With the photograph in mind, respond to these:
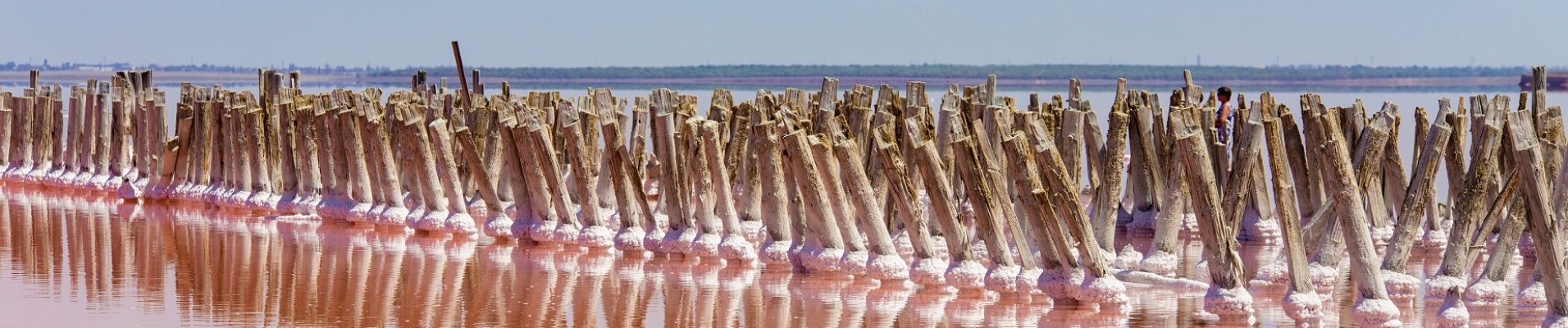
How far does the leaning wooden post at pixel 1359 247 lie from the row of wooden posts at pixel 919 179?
0.04 ft

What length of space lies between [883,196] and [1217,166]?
7.93 feet

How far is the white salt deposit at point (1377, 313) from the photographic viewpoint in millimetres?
9484

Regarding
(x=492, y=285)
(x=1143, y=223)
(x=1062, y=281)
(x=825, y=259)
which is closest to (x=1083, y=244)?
(x=1062, y=281)

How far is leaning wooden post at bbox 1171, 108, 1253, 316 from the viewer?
9.52 m

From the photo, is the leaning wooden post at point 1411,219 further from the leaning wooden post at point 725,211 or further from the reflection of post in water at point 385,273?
the reflection of post in water at point 385,273

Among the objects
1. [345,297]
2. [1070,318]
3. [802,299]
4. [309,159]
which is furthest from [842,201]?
[309,159]

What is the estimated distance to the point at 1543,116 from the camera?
12.1 m

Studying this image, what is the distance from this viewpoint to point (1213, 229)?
Result: 376 inches

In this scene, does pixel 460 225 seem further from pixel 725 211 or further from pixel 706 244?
pixel 725 211

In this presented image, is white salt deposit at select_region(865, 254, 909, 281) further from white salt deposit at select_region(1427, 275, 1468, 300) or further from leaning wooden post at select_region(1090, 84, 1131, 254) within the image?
white salt deposit at select_region(1427, 275, 1468, 300)

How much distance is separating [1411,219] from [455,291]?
5.18m

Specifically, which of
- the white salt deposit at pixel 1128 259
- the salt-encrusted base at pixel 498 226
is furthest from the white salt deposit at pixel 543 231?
the white salt deposit at pixel 1128 259

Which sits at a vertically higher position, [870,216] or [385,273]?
[870,216]

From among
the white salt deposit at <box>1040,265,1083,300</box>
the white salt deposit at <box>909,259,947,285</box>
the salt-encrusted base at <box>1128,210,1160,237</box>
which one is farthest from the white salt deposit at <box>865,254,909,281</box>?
the salt-encrusted base at <box>1128,210,1160,237</box>
